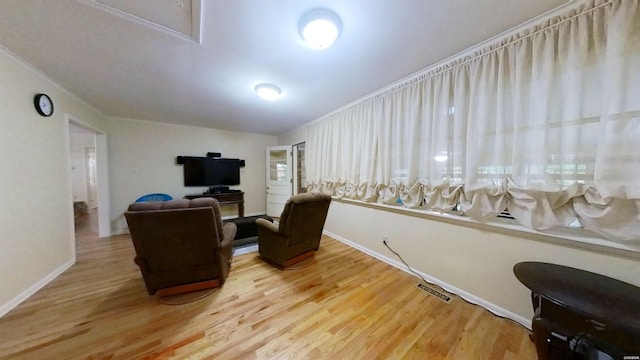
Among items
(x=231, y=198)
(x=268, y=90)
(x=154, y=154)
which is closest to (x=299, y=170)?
(x=231, y=198)

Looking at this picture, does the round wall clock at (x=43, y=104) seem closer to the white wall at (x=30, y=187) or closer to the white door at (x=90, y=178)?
the white wall at (x=30, y=187)

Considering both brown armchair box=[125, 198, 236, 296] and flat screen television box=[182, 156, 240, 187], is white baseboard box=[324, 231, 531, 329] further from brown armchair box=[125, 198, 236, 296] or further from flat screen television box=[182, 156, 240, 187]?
flat screen television box=[182, 156, 240, 187]

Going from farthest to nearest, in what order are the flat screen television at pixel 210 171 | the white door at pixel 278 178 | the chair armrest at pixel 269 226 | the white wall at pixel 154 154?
the white door at pixel 278 178, the flat screen television at pixel 210 171, the white wall at pixel 154 154, the chair armrest at pixel 269 226

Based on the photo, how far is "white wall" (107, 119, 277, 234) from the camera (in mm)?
3807

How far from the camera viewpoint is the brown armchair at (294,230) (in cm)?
225

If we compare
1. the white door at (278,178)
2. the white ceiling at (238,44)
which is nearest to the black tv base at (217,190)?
the white door at (278,178)

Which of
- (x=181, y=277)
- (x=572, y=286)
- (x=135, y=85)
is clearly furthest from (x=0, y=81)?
(x=572, y=286)

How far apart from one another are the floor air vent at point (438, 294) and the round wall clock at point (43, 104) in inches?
180

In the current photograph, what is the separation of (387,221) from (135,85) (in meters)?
3.77

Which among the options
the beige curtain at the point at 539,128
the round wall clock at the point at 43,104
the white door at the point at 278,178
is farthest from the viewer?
the white door at the point at 278,178

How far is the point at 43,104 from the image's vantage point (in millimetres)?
2135

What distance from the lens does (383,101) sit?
2650mm

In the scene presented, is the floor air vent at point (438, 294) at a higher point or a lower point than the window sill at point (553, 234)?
lower

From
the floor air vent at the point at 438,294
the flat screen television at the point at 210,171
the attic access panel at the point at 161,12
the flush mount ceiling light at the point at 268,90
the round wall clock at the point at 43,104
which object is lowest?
the floor air vent at the point at 438,294
